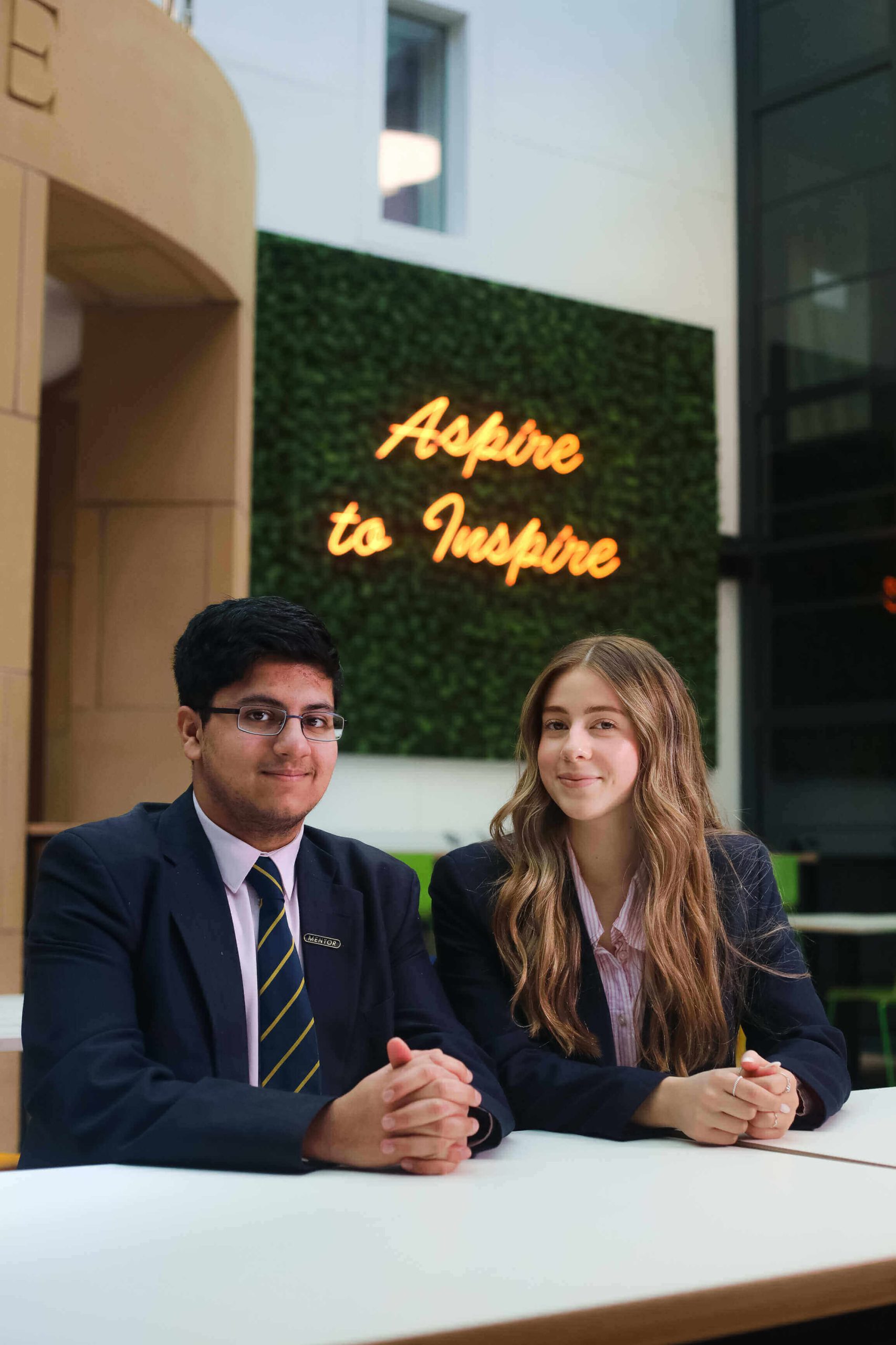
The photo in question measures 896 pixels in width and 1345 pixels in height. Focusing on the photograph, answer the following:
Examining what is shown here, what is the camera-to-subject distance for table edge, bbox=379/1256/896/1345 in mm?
909

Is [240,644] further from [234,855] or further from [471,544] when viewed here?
[471,544]

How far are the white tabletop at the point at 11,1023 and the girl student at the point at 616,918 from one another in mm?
735

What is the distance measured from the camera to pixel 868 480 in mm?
8625

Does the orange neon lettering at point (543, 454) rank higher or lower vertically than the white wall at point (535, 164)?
lower

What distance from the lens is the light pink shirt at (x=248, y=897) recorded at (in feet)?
5.81

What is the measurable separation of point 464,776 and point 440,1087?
6.45 metres

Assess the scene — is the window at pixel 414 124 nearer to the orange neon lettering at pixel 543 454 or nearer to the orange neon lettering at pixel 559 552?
the orange neon lettering at pixel 543 454

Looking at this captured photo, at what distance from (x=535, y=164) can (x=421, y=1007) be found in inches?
295

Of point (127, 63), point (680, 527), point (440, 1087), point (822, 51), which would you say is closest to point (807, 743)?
point (680, 527)

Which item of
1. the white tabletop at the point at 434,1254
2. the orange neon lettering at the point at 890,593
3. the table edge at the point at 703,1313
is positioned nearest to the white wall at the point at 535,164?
the orange neon lettering at the point at 890,593

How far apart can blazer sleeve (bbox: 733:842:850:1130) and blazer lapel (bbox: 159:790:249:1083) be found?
76 centimetres

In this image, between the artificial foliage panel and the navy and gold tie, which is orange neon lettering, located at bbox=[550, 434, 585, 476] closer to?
the artificial foliage panel

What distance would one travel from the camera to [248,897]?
1837mm

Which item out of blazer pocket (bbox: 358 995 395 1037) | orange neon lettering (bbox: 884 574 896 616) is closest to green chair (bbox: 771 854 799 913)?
orange neon lettering (bbox: 884 574 896 616)
